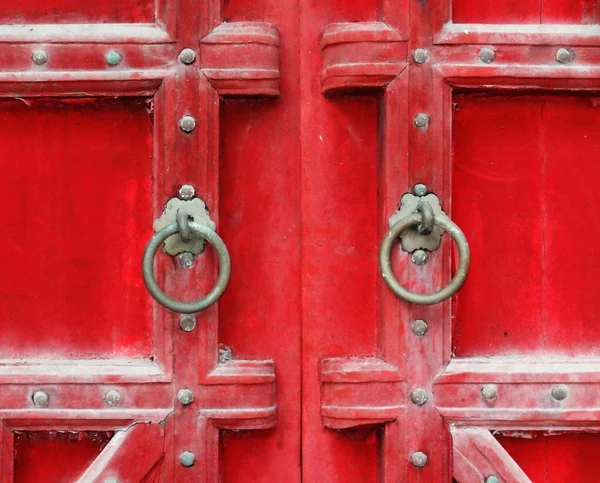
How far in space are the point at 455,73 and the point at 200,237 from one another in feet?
1.26

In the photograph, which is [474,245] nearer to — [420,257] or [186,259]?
[420,257]

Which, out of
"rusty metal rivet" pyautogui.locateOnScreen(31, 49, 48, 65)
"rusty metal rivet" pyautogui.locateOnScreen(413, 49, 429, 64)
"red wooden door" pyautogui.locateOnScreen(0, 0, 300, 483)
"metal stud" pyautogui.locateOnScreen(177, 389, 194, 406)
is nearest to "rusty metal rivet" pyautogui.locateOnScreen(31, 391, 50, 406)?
"red wooden door" pyautogui.locateOnScreen(0, 0, 300, 483)

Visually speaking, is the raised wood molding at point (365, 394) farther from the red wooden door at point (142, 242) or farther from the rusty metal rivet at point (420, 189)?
the rusty metal rivet at point (420, 189)

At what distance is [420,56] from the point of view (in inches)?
41.3

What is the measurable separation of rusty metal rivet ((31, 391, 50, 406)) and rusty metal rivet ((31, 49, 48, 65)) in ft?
1.38

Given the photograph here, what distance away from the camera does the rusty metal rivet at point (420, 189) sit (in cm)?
105

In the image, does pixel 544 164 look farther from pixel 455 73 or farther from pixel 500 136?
pixel 455 73

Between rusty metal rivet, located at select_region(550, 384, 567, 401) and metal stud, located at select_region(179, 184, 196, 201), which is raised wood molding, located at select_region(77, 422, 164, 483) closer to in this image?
metal stud, located at select_region(179, 184, 196, 201)

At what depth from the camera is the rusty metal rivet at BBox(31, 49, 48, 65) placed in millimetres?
1047

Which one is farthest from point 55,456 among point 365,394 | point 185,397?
point 365,394

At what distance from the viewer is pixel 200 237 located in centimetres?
104

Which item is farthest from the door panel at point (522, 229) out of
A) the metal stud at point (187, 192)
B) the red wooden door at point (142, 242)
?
the metal stud at point (187, 192)

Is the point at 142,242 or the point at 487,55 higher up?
the point at 487,55

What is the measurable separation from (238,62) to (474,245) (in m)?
0.39
